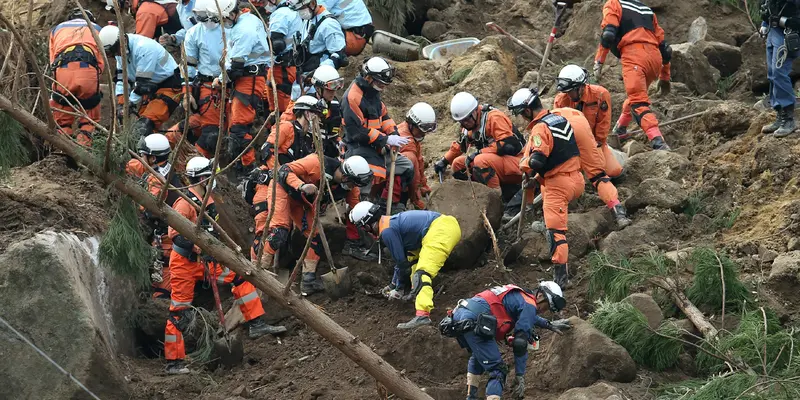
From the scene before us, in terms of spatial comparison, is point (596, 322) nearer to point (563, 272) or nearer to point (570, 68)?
point (563, 272)

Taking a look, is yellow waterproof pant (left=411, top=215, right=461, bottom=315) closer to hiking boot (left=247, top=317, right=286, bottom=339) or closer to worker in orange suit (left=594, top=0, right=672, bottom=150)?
hiking boot (left=247, top=317, right=286, bottom=339)

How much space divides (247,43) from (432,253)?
152 inches

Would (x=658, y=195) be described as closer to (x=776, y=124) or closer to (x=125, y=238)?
(x=776, y=124)

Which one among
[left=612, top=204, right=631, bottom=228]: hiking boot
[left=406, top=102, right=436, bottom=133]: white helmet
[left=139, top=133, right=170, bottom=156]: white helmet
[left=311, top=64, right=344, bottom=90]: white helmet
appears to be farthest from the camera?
[left=406, top=102, right=436, bottom=133]: white helmet

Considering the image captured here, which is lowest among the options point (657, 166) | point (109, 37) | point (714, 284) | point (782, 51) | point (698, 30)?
point (698, 30)

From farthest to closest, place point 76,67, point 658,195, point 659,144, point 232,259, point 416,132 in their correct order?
point 659,144
point 416,132
point 76,67
point 658,195
point 232,259

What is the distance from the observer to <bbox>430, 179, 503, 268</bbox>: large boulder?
1167 cm

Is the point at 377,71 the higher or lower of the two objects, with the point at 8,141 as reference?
lower

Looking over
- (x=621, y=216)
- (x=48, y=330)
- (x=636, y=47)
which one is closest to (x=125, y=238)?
(x=48, y=330)

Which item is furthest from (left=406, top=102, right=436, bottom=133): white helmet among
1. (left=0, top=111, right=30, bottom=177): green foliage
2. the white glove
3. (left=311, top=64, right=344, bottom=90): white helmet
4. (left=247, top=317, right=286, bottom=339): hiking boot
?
(left=0, top=111, right=30, bottom=177): green foliage

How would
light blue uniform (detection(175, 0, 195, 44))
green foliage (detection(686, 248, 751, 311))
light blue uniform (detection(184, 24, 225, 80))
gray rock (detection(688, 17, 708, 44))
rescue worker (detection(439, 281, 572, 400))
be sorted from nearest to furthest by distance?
rescue worker (detection(439, 281, 572, 400)) < green foliage (detection(686, 248, 751, 311)) < light blue uniform (detection(184, 24, 225, 80)) < light blue uniform (detection(175, 0, 195, 44)) < gray rock (detection(688, 17, 708, 44))

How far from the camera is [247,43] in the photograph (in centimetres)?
1283

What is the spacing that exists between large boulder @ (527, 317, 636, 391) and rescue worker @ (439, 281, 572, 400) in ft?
0.49

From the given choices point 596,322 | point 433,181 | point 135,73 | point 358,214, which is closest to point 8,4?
point 135,73
